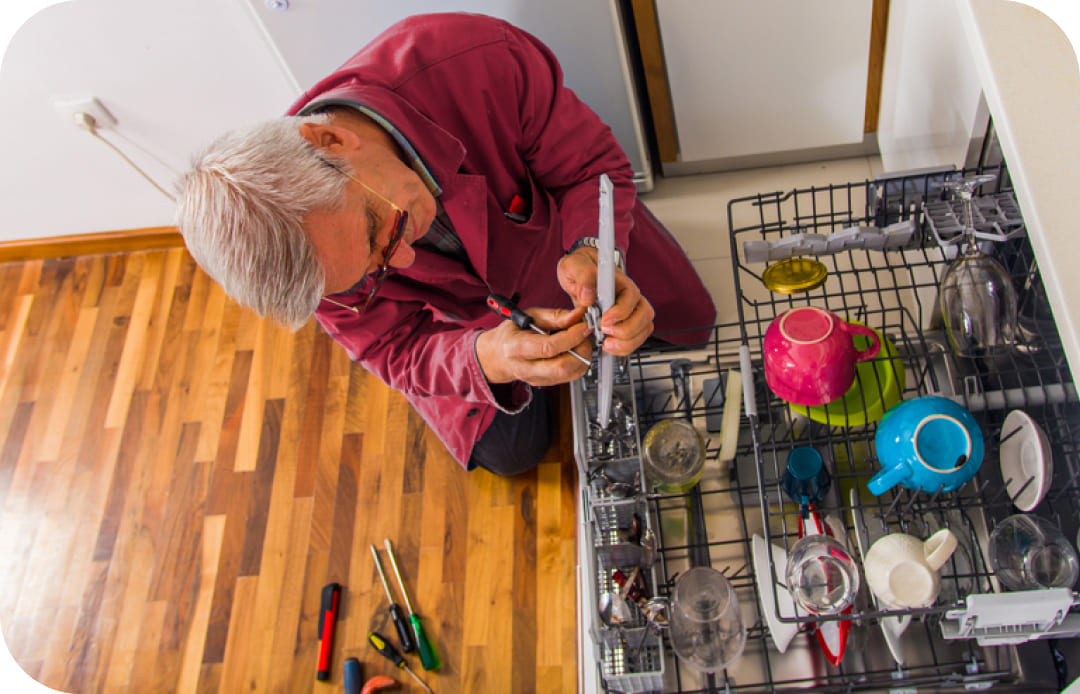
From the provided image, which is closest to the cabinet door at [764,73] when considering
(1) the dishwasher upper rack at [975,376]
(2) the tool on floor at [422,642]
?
(1) the dishwasher upper rack at [975,376]

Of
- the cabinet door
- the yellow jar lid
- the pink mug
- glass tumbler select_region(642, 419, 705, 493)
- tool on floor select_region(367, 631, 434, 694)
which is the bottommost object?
tool on floor select_region(367, 631, 434, 694)

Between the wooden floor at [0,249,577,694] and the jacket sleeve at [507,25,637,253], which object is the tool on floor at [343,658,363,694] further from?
the jacket sleeve at [507,25,637,253]

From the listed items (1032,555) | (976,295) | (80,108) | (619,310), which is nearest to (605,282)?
(619,310)

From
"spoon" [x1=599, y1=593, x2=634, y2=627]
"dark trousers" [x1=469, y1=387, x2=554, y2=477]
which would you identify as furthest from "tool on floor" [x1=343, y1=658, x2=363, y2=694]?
"spoon" [x1=599, y1=593, x2=634, y2=627]

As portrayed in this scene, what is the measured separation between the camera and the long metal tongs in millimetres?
677

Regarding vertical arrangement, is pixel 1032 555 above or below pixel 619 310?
below

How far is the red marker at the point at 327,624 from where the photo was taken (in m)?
1.63

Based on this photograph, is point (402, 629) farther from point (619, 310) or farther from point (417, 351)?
point (619, 310)

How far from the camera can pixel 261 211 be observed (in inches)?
32.1

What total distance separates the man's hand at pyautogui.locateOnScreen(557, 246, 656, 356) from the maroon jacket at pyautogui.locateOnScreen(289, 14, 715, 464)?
0.62ft

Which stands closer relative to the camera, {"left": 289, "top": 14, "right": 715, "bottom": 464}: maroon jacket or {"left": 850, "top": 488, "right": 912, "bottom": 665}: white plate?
{"left": 850, "top": 488, "right": 912, "bottom": 665}: white plate

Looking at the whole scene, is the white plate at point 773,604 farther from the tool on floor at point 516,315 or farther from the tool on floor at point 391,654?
the tool on floor at point 391,654

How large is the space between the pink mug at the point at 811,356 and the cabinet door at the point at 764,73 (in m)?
0.76

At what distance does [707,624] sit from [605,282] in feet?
1.37
